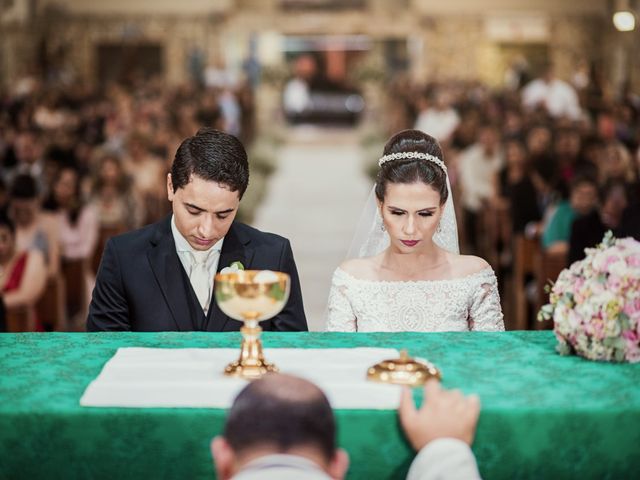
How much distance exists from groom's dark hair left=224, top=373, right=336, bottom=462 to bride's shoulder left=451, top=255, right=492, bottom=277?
80.0 inches

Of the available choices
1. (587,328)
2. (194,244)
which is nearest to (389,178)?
(194,244)

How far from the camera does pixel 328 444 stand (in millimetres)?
2018

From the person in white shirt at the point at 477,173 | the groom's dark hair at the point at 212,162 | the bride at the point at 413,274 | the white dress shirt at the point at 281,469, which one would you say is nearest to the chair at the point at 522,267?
the person in white shirt at the point at 477,173

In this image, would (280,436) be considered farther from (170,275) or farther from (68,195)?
(68,195)

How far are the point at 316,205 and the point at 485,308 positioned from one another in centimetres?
1243

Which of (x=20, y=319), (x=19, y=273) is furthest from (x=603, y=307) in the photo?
(x=19, y=273)

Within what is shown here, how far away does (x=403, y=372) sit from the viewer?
8.97ft

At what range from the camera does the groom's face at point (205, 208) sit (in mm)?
3475

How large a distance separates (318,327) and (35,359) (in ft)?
19.8

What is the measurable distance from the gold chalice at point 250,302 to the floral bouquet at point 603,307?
74 centimetres

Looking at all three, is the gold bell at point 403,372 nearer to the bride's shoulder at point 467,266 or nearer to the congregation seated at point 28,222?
the bride's shoulder at point 467,266

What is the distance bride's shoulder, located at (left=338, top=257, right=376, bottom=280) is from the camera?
4066 mm

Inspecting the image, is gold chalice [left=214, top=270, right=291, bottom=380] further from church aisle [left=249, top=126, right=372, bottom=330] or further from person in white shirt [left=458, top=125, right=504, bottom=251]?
person in white shirt [left=458, top=125, right=504, bottom=251]

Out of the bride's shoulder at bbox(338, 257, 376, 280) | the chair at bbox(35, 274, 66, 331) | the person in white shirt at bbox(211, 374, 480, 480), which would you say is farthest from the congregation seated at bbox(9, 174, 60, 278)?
the person in white shirt at bbox(211, 374, 480, 480)
